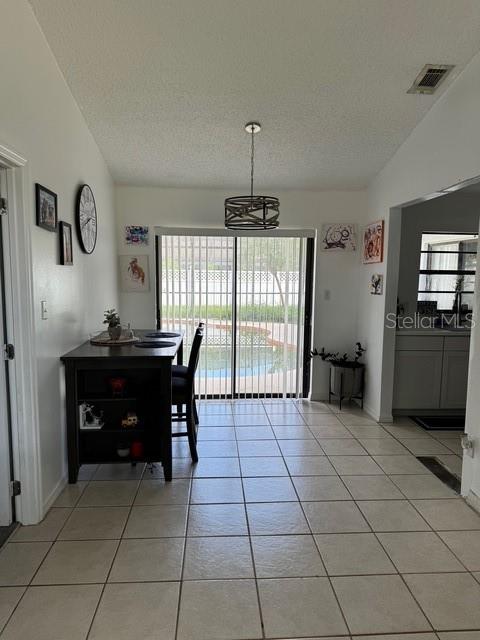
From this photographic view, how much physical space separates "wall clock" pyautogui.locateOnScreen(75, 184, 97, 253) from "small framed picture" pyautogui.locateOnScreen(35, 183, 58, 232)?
1.52ft

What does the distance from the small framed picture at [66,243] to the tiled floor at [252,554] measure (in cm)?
148

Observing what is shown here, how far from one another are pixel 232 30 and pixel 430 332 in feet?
9.90

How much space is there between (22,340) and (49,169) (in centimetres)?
105

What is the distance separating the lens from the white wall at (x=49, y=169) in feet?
6.70

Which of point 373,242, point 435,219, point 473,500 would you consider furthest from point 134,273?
point 473,500

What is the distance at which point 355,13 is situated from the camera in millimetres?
2254

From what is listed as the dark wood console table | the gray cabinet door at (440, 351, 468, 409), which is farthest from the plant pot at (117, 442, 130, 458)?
the gray cabinet door at (440, 351, 468, 409)

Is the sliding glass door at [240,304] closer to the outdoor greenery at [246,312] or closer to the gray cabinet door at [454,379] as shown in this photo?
the outdoor greenery at [246,312]

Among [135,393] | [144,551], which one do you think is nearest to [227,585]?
[144,551]

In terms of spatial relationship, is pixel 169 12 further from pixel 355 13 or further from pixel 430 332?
pixel 430 332

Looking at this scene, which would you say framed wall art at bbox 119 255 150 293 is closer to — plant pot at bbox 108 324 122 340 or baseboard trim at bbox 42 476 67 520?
plant pot at bbox 108 324 122 340

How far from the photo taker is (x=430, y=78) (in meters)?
2.74

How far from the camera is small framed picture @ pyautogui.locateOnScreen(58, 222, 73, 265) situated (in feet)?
8.73

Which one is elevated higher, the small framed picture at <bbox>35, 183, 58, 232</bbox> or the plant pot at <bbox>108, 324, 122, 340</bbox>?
the small framed picture at <bbox>35, 183, 58, 232</bbox>
